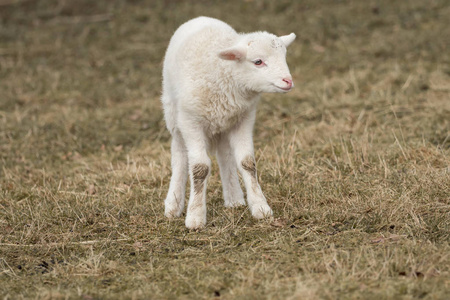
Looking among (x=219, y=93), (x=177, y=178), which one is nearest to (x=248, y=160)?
(x=219, y=93)

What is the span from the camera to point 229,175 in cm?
593

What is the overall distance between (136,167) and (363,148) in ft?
8.22

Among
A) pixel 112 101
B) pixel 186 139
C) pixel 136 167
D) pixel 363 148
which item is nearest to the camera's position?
pixel 186 139

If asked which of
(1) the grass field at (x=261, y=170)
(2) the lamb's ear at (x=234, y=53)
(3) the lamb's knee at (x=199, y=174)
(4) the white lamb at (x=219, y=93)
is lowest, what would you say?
(1) the grass field at (x=261, y=170)

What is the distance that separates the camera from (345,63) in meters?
11.3

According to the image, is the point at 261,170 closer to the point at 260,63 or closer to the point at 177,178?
the point at 177,178

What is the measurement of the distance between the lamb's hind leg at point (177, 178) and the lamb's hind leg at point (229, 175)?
36 cm

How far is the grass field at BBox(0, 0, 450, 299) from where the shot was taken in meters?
4.28

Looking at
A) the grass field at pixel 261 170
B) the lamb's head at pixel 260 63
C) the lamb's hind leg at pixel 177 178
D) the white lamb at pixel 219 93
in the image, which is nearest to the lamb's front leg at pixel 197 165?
the white lamb at pixel 219 93

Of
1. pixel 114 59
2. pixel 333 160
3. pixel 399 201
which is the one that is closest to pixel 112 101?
pixel 114 59

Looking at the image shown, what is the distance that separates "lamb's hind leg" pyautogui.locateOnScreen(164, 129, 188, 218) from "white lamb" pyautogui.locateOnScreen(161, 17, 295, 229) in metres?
0.01

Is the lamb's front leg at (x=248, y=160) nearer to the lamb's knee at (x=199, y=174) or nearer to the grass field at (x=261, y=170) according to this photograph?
the grass field at (x=261, y=170)

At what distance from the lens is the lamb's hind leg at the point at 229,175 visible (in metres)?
5.89

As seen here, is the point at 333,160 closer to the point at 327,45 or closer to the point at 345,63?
the point at 345,63
